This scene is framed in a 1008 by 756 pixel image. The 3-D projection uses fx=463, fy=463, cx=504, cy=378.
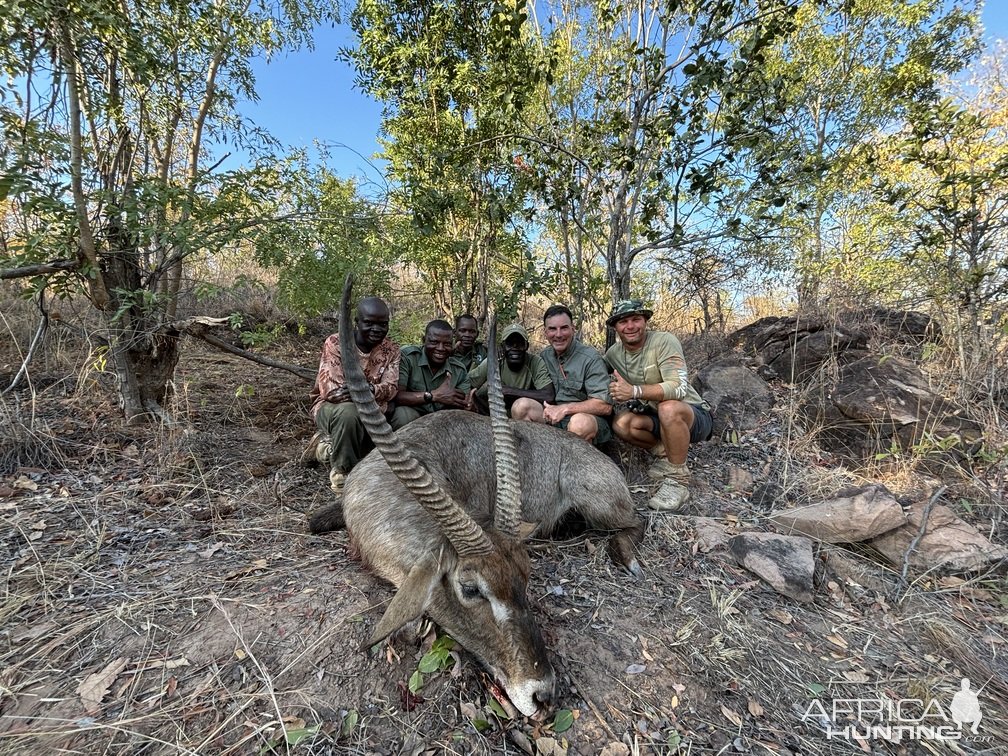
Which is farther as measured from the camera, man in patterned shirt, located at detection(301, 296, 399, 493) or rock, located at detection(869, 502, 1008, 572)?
man in patterned shirt, located at detection(301, 296, 399, 493)

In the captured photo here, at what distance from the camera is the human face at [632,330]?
5121mm

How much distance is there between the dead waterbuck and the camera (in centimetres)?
227

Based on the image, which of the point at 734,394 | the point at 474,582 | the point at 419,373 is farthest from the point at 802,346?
the point at 474,582

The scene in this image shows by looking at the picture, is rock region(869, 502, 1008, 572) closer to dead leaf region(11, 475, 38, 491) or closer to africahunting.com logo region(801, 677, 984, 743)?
africahunting.com logo region(801, 677, 984, 743)

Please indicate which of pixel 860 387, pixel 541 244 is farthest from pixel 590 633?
pixel 541 244

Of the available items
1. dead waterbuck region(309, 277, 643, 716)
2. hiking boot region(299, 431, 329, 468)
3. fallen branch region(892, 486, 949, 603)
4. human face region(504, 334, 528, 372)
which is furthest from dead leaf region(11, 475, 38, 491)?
fallen branch region(892, 486, 949, 603)

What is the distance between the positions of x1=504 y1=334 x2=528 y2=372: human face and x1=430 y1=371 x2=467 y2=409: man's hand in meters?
0.79

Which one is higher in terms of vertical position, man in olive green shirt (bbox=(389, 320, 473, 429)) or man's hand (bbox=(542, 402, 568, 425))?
man in olive green shirt (bbox=(389, 320, 473, 429))

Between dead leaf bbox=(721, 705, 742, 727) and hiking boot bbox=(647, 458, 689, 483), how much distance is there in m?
2.48

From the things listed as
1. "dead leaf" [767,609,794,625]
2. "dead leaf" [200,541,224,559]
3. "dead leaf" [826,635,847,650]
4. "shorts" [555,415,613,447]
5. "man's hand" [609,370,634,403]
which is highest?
"man's hand" [609,370,634,403]

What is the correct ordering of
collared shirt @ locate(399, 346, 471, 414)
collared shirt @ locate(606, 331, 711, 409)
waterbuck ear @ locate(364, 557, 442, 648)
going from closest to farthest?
waterbuck ear @ locate(364, 557, 442, 648) → collared shirt @ locate(606, 331, 711, 409) → collared shirt @ locate(399, 346, 471, 414)

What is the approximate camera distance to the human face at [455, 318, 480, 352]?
571 centimetres

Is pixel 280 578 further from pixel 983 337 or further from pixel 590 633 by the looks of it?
pixel 983 337

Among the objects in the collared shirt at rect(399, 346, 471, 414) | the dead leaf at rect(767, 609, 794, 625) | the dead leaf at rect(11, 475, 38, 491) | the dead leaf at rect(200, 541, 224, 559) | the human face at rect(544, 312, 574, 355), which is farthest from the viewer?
the collared shirt at rect(399, 346, 471, 414)
